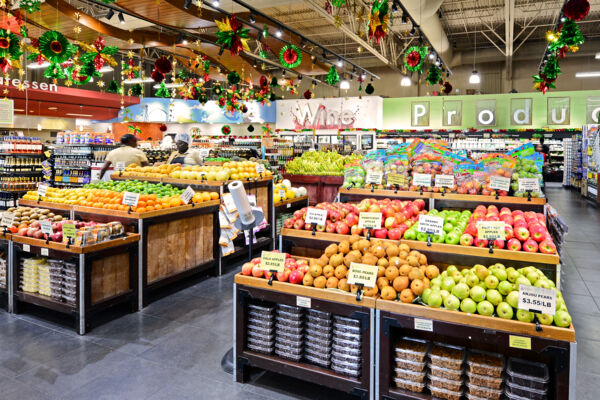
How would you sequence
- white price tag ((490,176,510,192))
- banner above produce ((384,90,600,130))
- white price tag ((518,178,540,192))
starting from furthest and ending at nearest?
banner above produce ((384,90,600,130)), white price tag ((490,176,510,192)), white price tag ((518,178,540,192))

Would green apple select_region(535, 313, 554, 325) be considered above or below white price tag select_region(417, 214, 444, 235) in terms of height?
below

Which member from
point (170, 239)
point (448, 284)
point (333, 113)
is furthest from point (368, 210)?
point (333, 113)

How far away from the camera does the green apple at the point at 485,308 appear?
2.22 meters

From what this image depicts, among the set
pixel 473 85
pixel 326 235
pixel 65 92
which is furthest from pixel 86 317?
pixel 473 85

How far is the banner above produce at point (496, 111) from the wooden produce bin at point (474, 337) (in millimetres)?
15214

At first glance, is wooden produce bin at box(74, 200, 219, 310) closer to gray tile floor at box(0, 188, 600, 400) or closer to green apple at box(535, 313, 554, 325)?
gray tile floor at box(0, 188, 600, 400)

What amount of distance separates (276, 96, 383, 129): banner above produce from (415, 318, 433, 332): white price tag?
48.4 feet

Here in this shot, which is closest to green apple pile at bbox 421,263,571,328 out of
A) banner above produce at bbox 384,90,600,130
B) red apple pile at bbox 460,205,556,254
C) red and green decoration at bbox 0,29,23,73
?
red apple pile at bbox 460,205,556,254

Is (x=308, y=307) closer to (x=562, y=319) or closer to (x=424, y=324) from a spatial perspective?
(x=424, y=324)

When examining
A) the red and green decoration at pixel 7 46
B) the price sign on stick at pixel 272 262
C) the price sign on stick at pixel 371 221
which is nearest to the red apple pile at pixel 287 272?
the price sign on stick at pixel 272 262

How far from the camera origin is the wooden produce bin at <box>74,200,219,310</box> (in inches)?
166

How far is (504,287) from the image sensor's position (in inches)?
90.0

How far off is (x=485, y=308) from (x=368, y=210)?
153cm

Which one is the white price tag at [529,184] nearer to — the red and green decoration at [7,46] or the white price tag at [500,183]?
the white price tag at [500,183]
